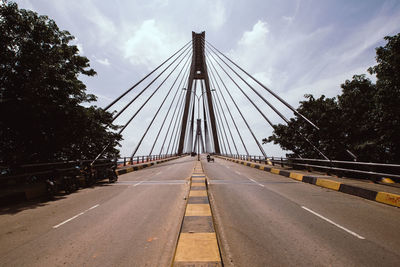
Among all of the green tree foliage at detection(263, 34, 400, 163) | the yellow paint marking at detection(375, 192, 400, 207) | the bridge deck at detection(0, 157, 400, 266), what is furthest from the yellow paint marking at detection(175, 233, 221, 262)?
the green tree foliage at detection(263, 34, 400, 163)

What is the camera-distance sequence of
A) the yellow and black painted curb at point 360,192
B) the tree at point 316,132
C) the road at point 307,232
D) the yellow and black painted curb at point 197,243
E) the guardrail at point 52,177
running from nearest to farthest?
the yellow and black painted curb at point 197,243
the road at point 307,232
the yellow and black painted curb at point 360,192
the guardrail at point 52,177
the tree at point 316,132

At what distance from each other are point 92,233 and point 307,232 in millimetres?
4619

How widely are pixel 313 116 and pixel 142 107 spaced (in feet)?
62.5

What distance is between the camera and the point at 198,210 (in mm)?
5156

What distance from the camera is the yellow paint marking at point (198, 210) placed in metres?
4.83

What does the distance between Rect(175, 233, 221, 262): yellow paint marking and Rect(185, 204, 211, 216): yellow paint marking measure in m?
1.17

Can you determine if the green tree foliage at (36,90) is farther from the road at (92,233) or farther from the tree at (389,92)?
the tree at (389,92)

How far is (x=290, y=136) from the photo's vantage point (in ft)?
74.8

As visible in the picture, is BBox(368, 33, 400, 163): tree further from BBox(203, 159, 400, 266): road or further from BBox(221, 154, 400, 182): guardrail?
BBox(203, 159, 400, 266): road

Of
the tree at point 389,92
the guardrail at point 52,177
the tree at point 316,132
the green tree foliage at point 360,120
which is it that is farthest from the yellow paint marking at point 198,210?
the tree at point 389,92

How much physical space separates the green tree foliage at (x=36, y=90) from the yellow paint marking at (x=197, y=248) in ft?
31.2

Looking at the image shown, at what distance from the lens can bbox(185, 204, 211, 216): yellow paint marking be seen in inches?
190

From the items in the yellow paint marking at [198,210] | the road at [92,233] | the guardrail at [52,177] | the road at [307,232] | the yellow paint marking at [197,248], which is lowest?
the road at [307,232]

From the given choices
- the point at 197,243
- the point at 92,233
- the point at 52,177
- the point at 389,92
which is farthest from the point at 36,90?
Answer: the point at 389,92
